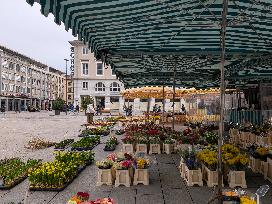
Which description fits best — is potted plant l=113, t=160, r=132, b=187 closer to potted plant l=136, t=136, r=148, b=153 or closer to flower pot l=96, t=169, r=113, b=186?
flower pot l=96, t=169, r=113, b=186

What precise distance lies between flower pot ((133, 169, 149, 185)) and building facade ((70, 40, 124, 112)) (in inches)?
2472

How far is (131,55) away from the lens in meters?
10.1

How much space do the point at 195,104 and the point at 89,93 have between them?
41.7 metres

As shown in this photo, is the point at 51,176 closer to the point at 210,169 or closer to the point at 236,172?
the point at 210,169

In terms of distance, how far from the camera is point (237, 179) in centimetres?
838

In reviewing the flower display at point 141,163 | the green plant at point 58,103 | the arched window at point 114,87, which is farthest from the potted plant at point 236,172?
the arched window at point 114,87

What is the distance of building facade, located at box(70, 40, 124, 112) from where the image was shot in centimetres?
7219

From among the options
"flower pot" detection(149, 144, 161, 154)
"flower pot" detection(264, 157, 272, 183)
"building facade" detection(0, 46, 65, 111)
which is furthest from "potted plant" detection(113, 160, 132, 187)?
"building facade" detection(0, 46, 65, 111)

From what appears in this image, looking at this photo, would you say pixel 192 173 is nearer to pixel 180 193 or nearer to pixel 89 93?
pixel 180 193

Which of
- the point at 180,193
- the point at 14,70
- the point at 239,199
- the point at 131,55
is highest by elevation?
the point at 14,70

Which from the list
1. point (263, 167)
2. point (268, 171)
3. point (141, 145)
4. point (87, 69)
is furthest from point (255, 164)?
point (87, 69)

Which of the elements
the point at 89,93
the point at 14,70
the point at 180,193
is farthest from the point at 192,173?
the point at 14,70

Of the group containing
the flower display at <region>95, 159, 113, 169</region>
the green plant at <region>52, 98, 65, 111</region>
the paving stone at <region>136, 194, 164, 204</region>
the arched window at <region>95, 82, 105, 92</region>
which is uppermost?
the arched window at <region>95, 82, 105, 92</region>

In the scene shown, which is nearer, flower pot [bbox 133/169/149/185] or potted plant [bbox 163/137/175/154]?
flower pot [bbox 133/169/149/185]
